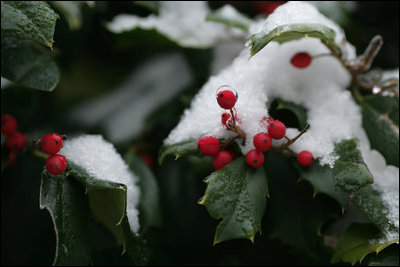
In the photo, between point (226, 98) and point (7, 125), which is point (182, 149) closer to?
point (226, 98)

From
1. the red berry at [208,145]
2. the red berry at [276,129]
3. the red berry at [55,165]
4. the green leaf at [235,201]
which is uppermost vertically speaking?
the red berry at [276,129]

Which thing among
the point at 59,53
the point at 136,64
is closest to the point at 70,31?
the point at 59,53

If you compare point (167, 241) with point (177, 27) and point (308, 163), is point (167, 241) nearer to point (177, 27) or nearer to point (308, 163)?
point (308, 163)

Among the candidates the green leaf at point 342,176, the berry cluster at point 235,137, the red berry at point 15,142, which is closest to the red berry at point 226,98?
the berry cluster at point 235,137

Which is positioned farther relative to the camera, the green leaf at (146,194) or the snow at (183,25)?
the snow at (183,25)

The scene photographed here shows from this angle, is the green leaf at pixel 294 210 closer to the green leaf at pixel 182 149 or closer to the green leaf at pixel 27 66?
the green leaf at pixel 182 149

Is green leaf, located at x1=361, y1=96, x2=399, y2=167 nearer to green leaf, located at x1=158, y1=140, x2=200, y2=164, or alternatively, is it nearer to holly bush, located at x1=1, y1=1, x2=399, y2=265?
holly bush, located at x1=1, y1=1, x2=399, y2=265
